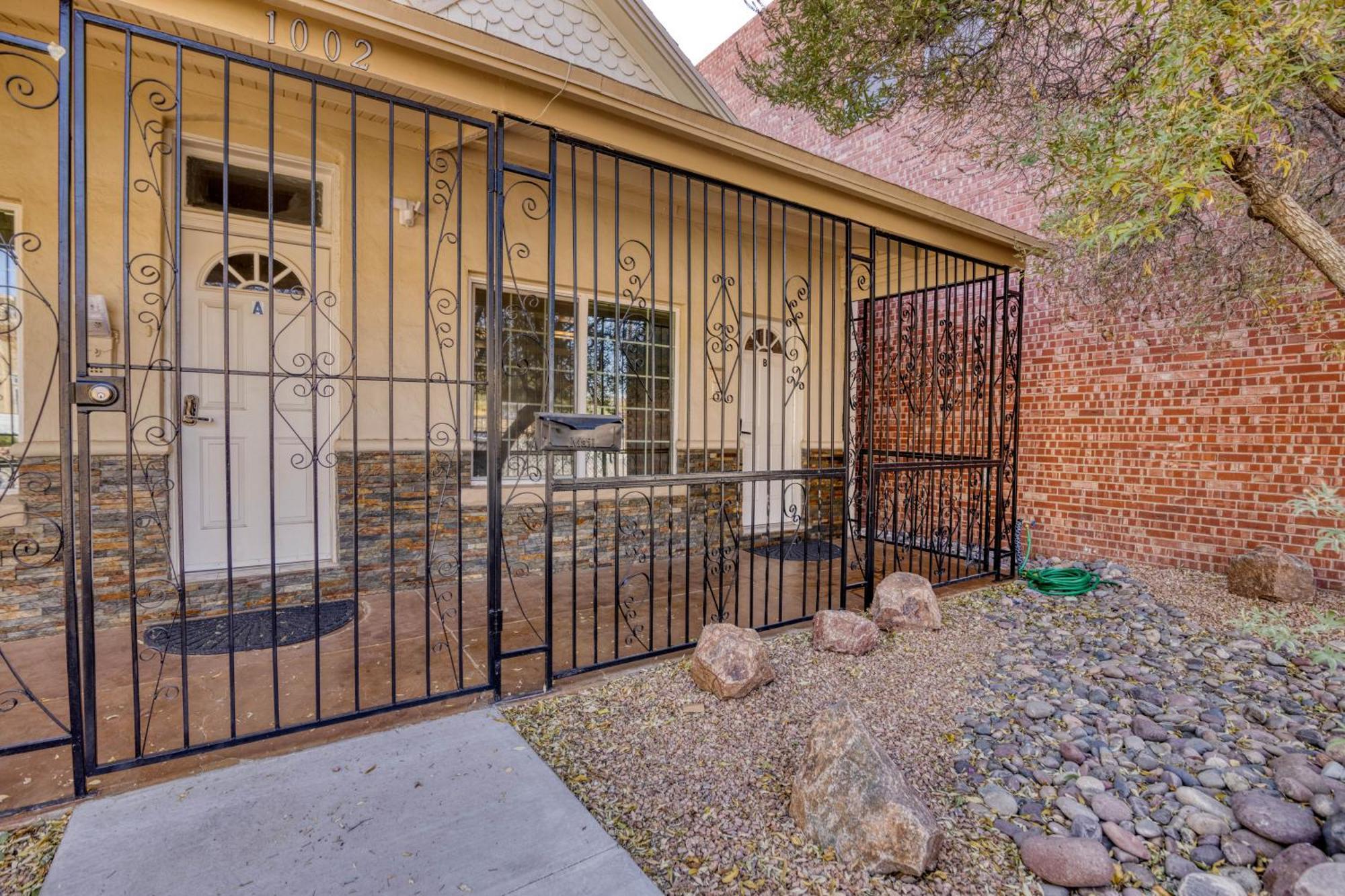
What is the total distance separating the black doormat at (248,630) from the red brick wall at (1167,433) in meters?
5.29

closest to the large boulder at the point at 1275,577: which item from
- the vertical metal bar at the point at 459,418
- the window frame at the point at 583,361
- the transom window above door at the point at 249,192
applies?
the window frame at the point at 583,361

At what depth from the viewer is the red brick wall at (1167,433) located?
385cm

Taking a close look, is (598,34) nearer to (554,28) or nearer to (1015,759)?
(554,28)

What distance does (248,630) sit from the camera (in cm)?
321

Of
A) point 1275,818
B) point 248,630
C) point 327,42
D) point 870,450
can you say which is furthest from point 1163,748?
point 248,630

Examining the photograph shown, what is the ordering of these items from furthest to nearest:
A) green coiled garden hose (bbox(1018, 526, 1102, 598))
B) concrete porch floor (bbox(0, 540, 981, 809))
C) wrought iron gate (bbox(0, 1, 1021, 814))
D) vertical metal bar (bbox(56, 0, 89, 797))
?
green coiled garden hose (bbox(1018, 526, 1102, 598))
wrought iron gate (bbox(0, 1, 1021, 814))
concrete porch floor (bbox(0, 540, 981, 809))
vertical metal bar (bbox(56, 0, 89, 797))

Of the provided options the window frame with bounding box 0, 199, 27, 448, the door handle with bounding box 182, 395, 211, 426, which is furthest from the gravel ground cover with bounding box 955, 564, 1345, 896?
the window frame with bounding box 0, 199, 27, 448

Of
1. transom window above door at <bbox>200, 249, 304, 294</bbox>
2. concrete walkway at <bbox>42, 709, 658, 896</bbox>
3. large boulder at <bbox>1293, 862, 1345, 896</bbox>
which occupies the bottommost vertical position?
concrete walkway at <bbox>42, 709, 658, 896</bbox>

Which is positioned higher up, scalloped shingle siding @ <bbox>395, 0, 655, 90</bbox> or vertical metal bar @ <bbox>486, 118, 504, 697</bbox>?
scalloped shingle siding @ <bbox>395, 0, 655, 90</bbox>

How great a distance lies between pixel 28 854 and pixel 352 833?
33.1 inches

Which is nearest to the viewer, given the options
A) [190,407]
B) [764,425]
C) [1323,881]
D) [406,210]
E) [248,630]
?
[1323,881]

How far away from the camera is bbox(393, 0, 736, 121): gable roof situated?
3.97 metres

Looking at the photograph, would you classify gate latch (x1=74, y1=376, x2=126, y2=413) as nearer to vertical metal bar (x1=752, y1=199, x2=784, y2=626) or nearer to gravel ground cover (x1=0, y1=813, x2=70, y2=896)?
gravel ground cover (x1=0, y1=813, x2=70, y2=896)

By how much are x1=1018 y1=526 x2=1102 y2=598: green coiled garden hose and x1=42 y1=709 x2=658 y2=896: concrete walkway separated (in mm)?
3808
